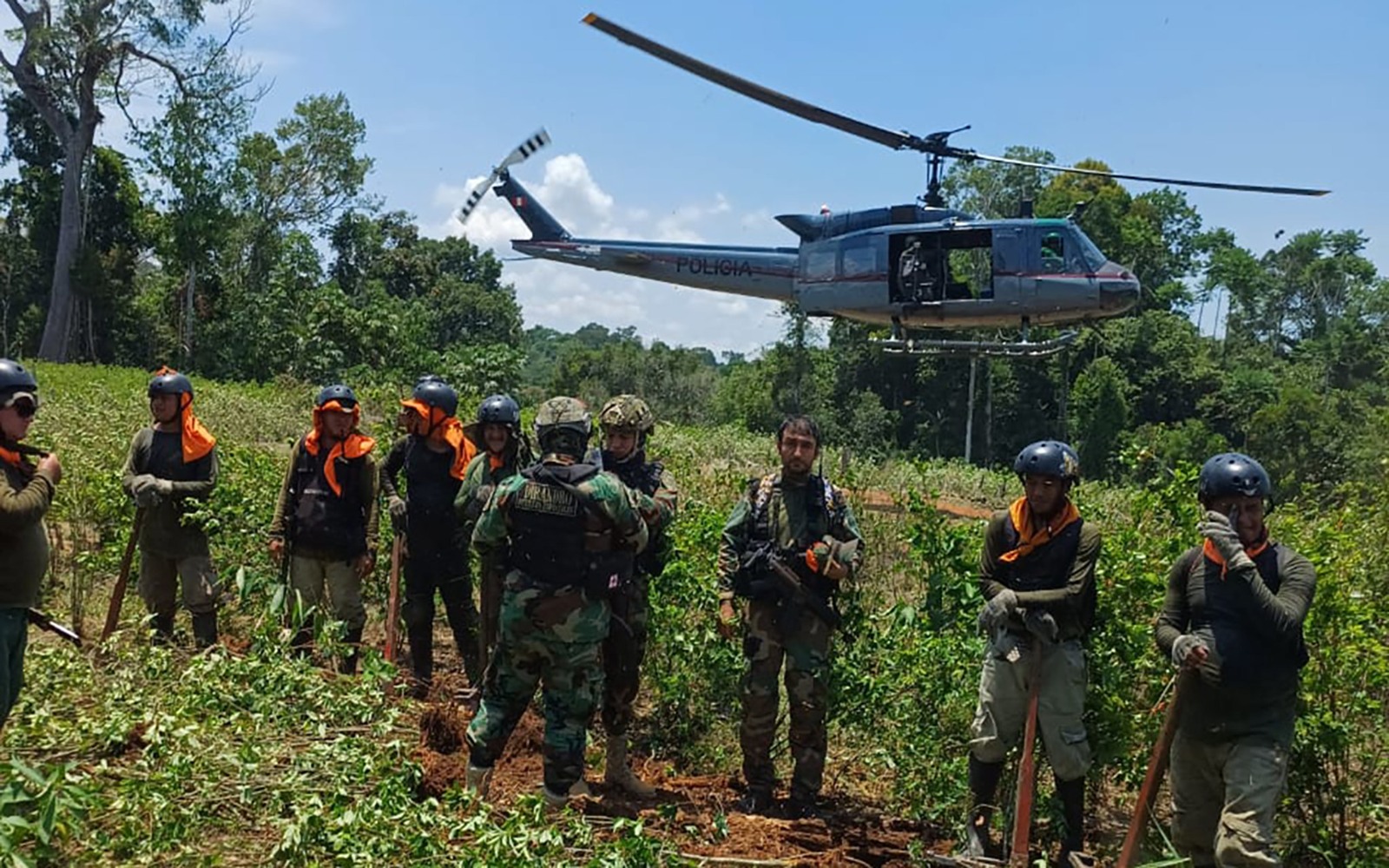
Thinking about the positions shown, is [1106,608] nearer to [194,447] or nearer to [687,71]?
[194,447]

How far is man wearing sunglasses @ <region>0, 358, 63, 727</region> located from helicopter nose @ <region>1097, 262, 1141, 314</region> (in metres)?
13.2

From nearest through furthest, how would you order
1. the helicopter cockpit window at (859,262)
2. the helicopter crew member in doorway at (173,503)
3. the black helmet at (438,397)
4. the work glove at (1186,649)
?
the work glove at (1186,649) < the helicopter crew member in doorway at (173,503) < the black helmet at (438,397) < the helicopter cockpit window at (859,262)

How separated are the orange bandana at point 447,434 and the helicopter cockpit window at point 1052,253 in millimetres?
10157

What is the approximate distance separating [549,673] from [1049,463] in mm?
2298

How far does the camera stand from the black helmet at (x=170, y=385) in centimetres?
590

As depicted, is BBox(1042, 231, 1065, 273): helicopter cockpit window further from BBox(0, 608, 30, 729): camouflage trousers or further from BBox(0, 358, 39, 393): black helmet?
BBox(0, 608, 30, 729): camouflage trousers

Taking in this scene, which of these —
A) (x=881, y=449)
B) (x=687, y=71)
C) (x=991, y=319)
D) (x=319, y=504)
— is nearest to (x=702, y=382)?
(x=881, y=449)

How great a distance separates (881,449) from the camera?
117 feet

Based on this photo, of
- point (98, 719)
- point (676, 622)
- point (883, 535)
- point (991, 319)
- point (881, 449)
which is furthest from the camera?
point (881, 449)

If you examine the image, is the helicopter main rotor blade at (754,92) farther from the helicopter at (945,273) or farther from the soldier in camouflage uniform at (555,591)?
the soldier in camouflage uniform at (555,591)

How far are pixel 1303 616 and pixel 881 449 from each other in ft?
105

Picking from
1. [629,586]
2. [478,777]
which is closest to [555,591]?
[629,586]

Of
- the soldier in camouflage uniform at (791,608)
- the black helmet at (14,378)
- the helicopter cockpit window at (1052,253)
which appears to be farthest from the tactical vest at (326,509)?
the helicopter cockpit window at (1052,253)

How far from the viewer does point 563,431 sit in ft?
15.0
